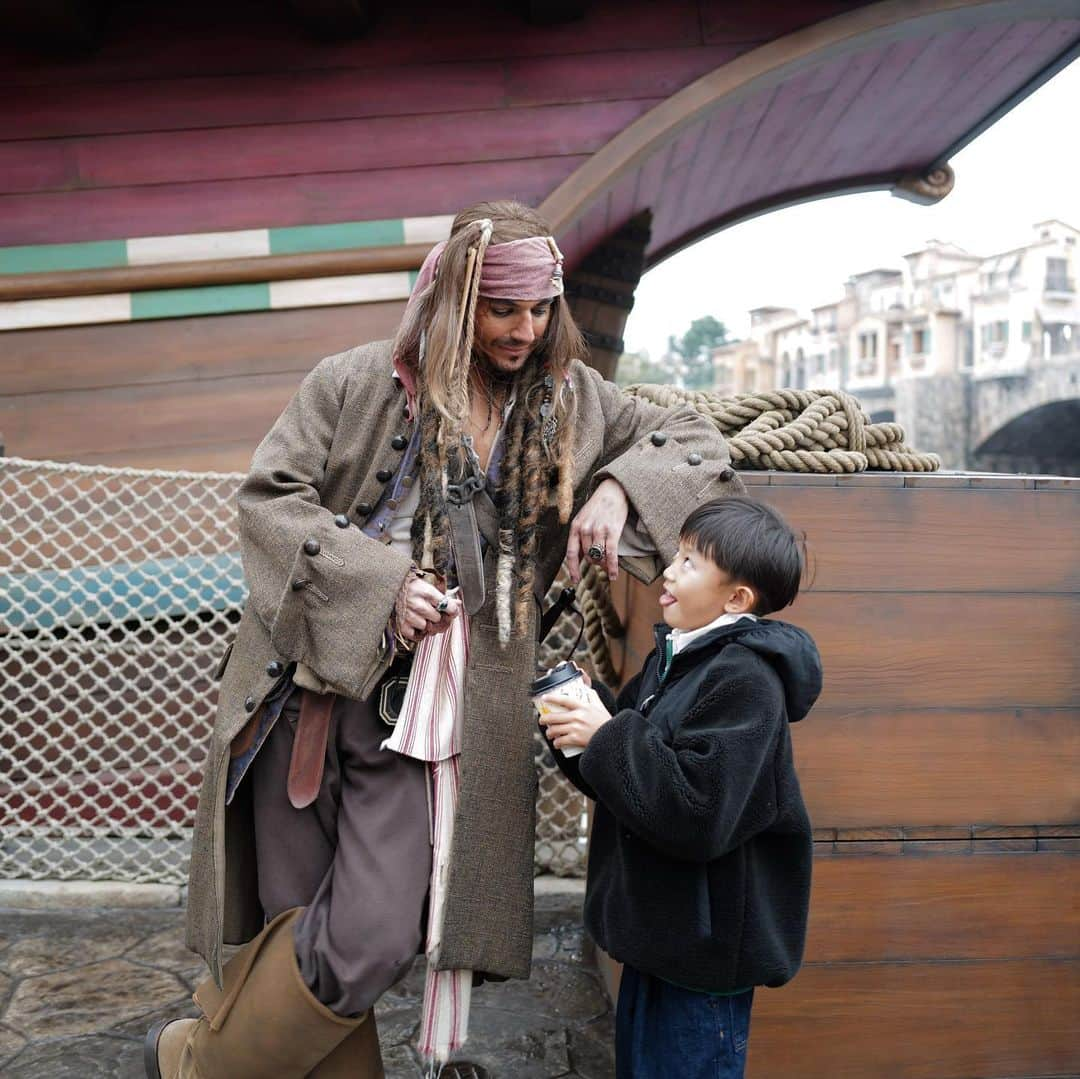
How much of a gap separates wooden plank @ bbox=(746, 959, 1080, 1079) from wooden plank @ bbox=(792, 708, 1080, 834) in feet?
0.86

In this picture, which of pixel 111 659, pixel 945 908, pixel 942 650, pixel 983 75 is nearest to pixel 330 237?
pixel 111 659

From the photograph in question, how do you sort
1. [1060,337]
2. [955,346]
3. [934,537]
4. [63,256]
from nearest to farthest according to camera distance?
1. [934,537]
2. [63,256]
3. [1060,337]
4. [955,346]

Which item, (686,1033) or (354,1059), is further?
(354,1059)

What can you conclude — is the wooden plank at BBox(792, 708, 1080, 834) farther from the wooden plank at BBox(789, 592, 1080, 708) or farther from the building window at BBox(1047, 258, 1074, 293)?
the building window at BBox(1047, 258, 1074, 293)

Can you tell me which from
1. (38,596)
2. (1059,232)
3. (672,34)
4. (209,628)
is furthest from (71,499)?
(1059,232)

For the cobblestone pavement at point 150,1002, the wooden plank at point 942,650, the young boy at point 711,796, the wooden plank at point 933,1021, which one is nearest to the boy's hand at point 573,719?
the young boy at point 711,796

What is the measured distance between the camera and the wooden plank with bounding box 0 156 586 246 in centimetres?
359

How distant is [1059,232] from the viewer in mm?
22484

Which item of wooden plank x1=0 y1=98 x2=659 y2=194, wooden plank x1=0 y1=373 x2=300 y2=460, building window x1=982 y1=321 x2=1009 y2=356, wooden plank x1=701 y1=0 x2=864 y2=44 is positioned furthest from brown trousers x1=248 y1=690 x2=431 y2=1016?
building window x1=982 y1=321 x2=1009 y2=356

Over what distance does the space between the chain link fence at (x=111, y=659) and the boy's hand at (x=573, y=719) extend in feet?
5.06

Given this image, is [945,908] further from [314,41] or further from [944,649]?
[314,41]

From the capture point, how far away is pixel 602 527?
1710 mm

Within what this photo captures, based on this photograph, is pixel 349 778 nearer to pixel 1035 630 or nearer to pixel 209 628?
pixel 1035 630

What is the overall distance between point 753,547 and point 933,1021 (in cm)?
106
